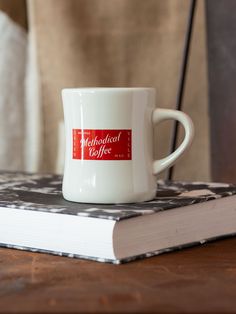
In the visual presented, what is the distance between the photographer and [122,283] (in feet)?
2.23

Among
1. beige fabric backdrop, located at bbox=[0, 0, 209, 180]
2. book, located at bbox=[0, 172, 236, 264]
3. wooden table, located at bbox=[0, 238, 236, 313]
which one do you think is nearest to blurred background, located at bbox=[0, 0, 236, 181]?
beige fabric backdrop, located at bbox=[0, 0, 209, 180]

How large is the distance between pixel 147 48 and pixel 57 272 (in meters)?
0.73

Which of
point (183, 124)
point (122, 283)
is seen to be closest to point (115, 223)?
point (122, 283)

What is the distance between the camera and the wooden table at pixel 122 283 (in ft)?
1.99

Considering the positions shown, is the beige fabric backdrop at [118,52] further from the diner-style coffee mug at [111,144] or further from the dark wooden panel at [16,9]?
the diner-style coffee mug at [111,144]

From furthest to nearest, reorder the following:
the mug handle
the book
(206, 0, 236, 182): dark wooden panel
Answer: (206, 0, 236, 182): dark wooden panel, the mug handle, the book

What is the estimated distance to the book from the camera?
2.48 ft

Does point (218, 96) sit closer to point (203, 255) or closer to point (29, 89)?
point (29, 89)

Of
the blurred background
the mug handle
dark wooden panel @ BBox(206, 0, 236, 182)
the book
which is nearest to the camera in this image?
the book

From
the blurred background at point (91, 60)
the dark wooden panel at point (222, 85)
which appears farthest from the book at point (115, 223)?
the blurred background at point (91, 60)

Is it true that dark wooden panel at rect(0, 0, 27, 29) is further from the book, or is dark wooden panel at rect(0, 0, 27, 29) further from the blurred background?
the book

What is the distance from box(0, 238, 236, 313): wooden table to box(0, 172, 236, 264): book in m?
0.01

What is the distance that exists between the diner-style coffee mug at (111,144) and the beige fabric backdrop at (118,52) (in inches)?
20.7

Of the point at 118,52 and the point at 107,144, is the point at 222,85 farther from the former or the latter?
the point at 107,144
